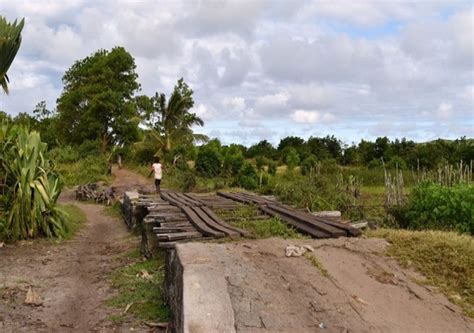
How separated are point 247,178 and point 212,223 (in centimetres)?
1275

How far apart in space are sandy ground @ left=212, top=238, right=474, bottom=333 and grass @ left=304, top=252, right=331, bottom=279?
0.04 metres

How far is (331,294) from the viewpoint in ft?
13.6

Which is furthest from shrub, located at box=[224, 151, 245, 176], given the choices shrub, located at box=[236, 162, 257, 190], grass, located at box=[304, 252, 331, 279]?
grass, located at box=[304, 252, 331, 279]

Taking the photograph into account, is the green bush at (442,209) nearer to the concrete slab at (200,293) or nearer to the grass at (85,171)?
the concrete slab at (200,293)

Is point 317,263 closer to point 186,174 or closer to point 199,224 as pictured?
point 199,224

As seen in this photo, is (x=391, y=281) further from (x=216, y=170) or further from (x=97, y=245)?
(x=216, y=170)

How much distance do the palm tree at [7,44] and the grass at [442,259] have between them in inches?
282

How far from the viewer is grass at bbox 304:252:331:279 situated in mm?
4586

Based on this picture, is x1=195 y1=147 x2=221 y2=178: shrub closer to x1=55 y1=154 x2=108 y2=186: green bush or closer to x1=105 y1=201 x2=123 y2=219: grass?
x1=55 y1=154 x2=108 y2=186: green bush

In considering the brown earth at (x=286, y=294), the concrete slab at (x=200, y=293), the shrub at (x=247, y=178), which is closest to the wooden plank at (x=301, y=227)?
the brown earth at (x=286, y=294)

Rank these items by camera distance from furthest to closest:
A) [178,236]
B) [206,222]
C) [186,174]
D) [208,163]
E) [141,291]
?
1. [208,163]
2. [186,174]
3. [206,222]
4. [141,291]
5. [178,236]

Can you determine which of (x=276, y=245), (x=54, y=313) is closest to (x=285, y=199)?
(x=276, y=245)

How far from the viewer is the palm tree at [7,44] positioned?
8852mm

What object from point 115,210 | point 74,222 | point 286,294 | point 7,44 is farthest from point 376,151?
point 286,294
